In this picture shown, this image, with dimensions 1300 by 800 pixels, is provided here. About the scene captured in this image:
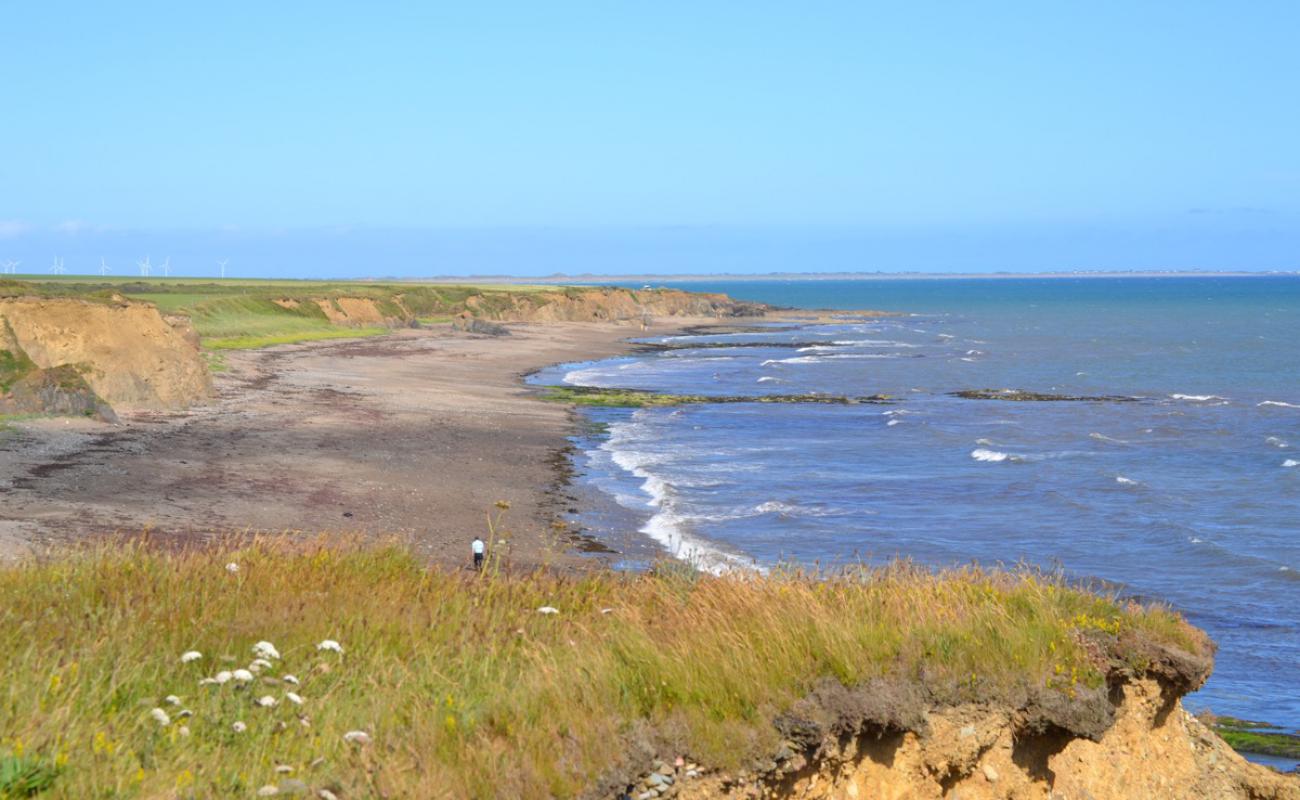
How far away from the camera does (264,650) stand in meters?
7.59

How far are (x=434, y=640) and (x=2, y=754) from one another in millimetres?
3447

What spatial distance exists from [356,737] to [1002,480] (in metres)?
28.2

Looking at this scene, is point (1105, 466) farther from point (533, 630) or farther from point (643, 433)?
point (533, 630)

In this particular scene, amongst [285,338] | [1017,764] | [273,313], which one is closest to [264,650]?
[1017,764]

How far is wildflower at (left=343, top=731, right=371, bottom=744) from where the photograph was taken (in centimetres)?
659

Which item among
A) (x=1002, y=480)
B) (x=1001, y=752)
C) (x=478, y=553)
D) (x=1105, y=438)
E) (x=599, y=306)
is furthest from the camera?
(x=599, y=306)

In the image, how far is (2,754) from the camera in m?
5.78

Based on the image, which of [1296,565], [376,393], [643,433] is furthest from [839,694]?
[376,393]

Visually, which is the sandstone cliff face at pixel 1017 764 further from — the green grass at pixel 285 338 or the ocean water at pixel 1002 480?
the green grass at pixel 285 338

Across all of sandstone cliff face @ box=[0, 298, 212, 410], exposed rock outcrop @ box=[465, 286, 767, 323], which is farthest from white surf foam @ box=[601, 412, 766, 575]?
exposed rock outcrop @ box=[465, 286, 767, 323]

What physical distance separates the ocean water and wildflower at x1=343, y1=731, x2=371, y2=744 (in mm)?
6050

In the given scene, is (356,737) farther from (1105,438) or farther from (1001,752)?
(1105,438)

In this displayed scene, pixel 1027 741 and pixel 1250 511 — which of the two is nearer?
pixel 1027 741

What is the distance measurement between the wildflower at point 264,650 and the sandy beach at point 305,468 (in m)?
3.99
